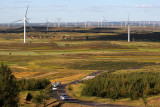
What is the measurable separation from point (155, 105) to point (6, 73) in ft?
101

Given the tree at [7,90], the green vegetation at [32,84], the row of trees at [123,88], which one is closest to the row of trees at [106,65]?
the row of trees at [123,88]

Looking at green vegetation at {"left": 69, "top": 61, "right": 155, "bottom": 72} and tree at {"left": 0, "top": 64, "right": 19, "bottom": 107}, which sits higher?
tree at {"left": 0, "top": 64, "right": 19, "bottom": 107}

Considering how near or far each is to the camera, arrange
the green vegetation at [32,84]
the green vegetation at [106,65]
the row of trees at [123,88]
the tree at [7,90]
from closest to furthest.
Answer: the tree at [7,90] < the row of trees at [123,88] < the green vegetation at [32,84] < the green vegetation at [106,65]

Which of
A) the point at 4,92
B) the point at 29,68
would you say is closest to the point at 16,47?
the point at 29,68

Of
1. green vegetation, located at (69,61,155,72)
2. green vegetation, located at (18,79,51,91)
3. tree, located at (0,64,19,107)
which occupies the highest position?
tree, located at (0,64,19,107)

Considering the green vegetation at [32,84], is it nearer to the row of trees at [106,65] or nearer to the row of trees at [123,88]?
the row of trees at [123,88]

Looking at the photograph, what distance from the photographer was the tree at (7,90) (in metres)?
64.0

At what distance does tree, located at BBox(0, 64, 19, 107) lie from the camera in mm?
63978

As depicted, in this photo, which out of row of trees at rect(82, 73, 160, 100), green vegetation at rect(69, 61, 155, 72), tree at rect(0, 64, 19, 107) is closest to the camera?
tree at rect(0, 64, 19, 107)

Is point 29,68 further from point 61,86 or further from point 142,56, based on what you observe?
point 142,56

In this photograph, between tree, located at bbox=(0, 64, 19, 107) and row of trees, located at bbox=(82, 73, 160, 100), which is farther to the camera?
row of trees, located at bbox=(82, 73, 160, 100)

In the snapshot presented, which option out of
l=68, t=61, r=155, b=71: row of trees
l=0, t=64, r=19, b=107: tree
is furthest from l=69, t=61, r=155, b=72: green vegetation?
l=0, t=64, r=19, b=107: tree

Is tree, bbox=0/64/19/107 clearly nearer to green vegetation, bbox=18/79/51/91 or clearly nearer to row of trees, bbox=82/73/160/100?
green vegetation, bbox=18/79/51/91

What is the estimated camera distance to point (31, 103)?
7300 centimetres
